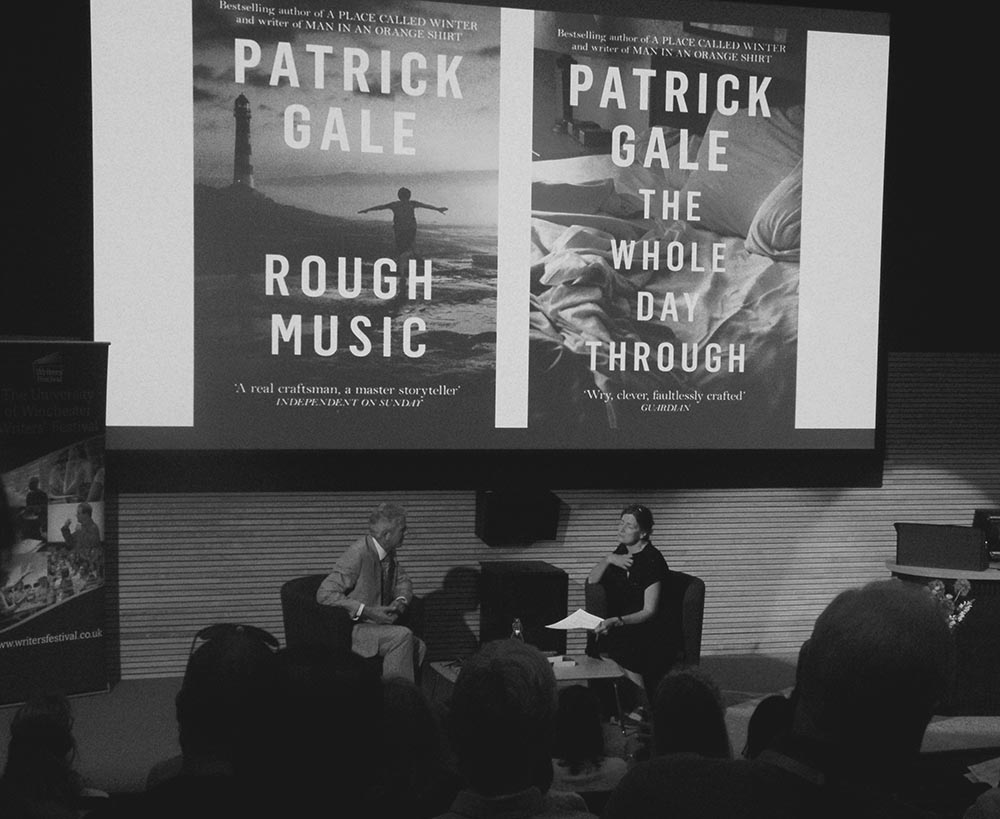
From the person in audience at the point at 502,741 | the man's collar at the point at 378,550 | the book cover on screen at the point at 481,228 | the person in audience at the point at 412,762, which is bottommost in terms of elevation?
the man's collar at the point at 378,550

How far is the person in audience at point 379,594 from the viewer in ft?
16.5

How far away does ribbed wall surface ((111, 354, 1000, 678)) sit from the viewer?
576 cm

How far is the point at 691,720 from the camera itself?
2.63 m

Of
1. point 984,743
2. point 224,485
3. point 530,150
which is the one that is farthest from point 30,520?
point 984,743

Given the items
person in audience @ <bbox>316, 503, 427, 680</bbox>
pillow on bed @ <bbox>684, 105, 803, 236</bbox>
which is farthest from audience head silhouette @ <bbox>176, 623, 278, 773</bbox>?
pillow on bed @ <bbox>684, 105, 803, 236</bbox>

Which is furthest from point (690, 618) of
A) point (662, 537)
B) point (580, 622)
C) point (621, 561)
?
point (662, 537)

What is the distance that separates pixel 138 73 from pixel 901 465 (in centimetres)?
491

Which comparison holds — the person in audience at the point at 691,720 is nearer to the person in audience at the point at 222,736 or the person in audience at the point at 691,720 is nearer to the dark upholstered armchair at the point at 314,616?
the person in audience at the point at 222,736

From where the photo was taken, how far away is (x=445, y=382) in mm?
5621

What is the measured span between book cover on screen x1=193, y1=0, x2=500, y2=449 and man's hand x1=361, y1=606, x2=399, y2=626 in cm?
91

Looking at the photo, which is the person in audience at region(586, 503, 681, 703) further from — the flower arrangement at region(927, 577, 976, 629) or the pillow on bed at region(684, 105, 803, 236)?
the pillow on bed at region(684, 105, 803, 236)

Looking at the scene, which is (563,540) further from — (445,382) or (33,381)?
(33,381)

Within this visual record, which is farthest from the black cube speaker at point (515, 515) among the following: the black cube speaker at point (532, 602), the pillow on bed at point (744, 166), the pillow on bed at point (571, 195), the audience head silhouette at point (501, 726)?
the audience head silhouette at point (501, 726)

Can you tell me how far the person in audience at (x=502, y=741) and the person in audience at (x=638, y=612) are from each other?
3310mm
